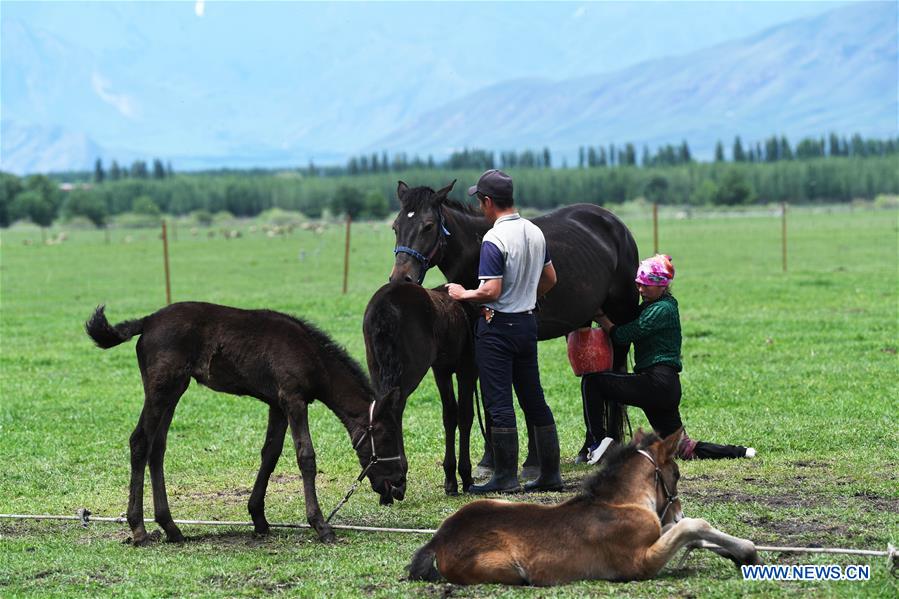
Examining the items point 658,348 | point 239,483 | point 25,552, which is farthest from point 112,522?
point 658,348

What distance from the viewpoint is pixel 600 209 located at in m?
12.1

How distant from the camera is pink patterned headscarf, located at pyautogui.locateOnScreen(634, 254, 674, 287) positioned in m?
10.1

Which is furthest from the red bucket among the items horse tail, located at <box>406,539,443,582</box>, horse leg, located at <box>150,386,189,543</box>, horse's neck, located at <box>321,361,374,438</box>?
horse tail, located at <box>406,539,443,582</box>

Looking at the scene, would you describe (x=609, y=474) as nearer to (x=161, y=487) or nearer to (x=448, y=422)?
(x=448, y=422)

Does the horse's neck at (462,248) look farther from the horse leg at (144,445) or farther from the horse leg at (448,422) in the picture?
the horse leg at (144,445)

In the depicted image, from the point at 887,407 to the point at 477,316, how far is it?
517 centimetres

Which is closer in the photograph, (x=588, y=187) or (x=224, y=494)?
(x=224, y=494)

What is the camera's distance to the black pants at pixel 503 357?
917 cm

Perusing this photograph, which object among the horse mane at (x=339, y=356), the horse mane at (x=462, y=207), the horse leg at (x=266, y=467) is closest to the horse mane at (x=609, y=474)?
the horse mane at (x=339, y=356)

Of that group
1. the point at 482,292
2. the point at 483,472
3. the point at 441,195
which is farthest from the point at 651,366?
the point at 441,195

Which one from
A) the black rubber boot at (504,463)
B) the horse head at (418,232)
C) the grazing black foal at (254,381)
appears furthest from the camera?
the horse head at (418,232)

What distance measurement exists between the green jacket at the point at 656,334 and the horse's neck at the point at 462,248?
134 centimetres

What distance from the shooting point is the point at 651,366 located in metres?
10.2

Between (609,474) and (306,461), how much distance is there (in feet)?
7.24
